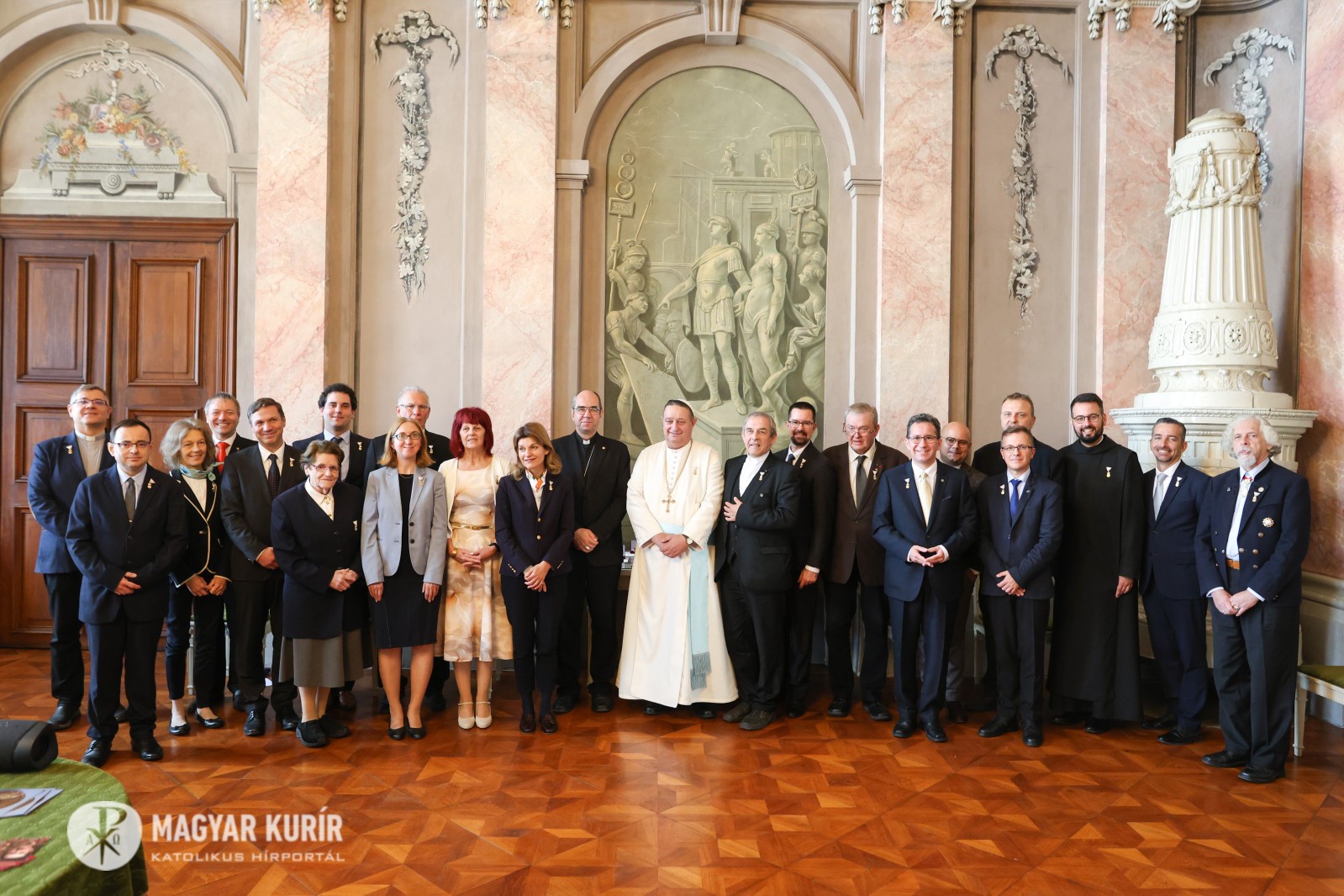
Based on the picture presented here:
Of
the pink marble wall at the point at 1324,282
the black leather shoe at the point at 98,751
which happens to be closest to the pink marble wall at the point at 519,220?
the black leather shoe at the point at 98,751

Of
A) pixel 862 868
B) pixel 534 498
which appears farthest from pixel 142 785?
pixel 862 868

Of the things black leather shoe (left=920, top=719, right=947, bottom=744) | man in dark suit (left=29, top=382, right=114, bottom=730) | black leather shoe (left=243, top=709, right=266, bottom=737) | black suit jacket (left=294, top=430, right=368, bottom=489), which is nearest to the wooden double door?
man in dark suit (left=29, top=382, right=114, bottom=730)

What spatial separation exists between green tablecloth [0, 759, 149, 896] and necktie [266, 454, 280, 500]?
260cm

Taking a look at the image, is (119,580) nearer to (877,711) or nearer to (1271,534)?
(877,711)

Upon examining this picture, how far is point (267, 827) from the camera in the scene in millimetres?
3264

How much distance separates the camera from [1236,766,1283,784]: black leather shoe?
3.87 m

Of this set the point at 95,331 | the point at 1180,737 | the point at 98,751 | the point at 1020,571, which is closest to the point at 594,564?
the point at 1020,571

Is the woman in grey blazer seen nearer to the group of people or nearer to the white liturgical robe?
the group of people

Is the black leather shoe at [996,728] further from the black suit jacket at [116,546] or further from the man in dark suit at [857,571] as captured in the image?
the black suit jacket at [116,546]

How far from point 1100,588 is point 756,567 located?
5.86 ft

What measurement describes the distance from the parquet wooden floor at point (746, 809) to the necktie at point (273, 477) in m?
1.19

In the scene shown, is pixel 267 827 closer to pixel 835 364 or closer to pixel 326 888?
pixel 326 888

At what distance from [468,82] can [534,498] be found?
3241 mm

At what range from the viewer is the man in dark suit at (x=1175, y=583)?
4.43 meters
